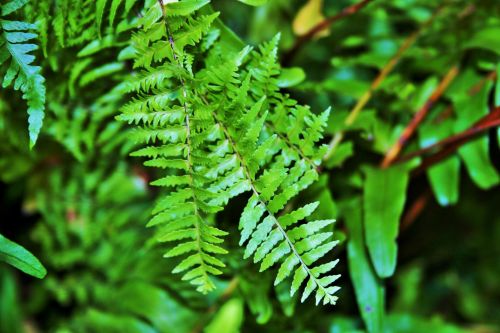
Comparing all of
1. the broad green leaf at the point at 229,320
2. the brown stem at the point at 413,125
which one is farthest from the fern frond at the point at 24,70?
the brown stem at the point at 413,125

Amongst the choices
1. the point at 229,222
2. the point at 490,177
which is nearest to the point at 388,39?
the point at 490,177

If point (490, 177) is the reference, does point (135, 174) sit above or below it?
above

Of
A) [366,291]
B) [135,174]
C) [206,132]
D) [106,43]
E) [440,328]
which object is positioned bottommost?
[440,328]

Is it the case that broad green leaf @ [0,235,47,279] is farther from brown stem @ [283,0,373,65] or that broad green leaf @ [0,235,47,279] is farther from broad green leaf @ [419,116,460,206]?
broad green leaf @ [419,116,460,206]

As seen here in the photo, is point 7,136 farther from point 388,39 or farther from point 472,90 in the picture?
point 472,90

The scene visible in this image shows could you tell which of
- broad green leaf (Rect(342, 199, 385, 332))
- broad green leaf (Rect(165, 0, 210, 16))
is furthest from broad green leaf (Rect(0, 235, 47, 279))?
broad green leaf (Rect(342, 199, 385, 332))

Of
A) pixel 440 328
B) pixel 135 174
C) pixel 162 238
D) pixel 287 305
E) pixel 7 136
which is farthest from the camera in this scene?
pixel 135 174

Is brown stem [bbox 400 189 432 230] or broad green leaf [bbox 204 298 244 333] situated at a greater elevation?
broad green leaf [bbox 204 298 244 333]

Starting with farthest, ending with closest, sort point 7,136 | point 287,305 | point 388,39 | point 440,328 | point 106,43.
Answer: point 388,39 → point 440,328 → point 7,136 → point 287,305 → point 106,43
